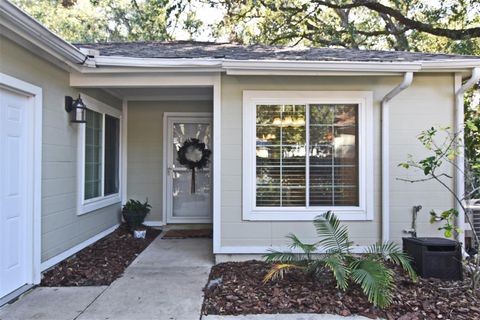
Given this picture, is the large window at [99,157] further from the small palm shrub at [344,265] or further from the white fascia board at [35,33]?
the small palm shrub at [344,265]

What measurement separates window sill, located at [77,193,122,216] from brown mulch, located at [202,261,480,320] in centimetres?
224

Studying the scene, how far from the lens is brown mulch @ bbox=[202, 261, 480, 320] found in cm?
320

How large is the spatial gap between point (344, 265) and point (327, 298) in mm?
385

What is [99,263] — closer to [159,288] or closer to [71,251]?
[71,251]

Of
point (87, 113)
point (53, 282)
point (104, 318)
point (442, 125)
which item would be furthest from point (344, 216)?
point (87, 113)

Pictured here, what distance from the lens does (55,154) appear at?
4.31 m

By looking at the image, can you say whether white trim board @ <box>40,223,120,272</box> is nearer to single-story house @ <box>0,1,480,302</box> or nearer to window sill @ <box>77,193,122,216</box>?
single-story house @ <box>0,1,480,302</box>

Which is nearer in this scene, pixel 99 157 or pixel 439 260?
pixel 439 260

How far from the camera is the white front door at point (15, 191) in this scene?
11.1 feet

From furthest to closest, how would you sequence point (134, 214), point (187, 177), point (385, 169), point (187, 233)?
point (187, 177) → point (187, 233) → point (134, 214) → point (385, 169)

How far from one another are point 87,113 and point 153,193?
2174 millimetres

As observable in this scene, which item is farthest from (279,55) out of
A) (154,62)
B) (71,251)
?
(71,251)

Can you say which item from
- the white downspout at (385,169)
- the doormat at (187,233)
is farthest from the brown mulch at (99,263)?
the white downspout at (385,169)

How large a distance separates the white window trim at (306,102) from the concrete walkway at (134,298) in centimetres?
Answer: 108
